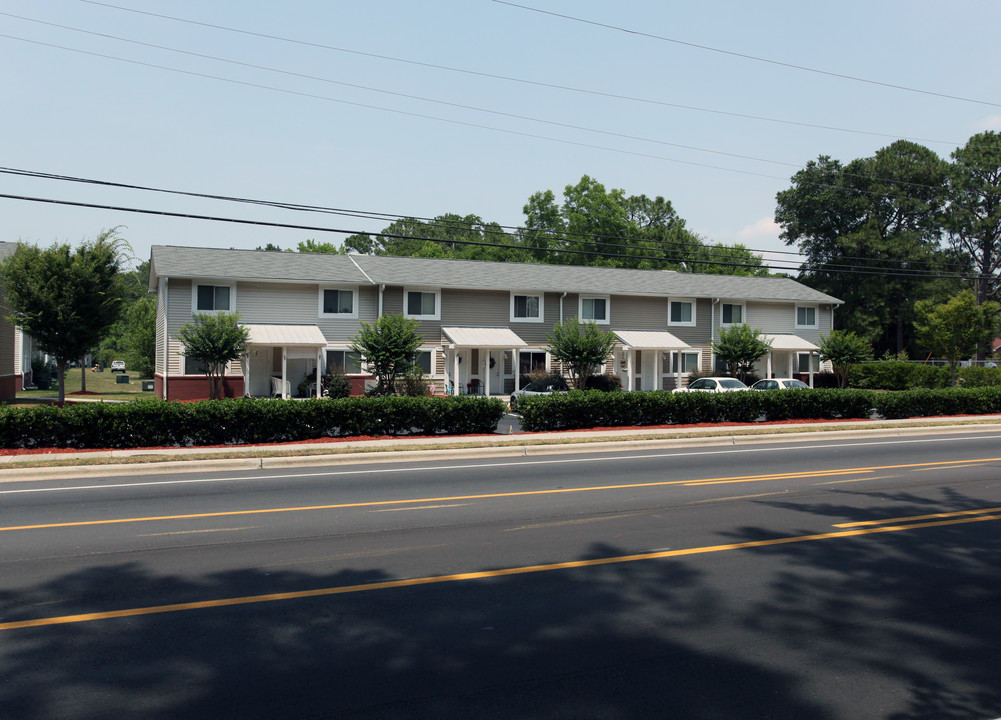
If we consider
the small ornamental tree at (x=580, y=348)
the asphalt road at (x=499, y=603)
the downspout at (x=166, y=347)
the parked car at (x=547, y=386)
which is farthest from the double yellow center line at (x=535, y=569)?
the downspout at (x=166, y=347)

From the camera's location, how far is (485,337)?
36.6m

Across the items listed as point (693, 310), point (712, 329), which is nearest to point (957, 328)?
point (712, 329)

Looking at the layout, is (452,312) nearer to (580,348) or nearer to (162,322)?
(580,348)

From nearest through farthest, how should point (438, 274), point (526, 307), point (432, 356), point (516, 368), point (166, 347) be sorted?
point (166, 347)
point (516, 368)
point (432, 356)
point (438, 274)
point (526, 307)

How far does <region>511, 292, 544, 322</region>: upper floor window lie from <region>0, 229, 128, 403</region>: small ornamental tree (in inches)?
737

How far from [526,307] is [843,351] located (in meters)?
17.8

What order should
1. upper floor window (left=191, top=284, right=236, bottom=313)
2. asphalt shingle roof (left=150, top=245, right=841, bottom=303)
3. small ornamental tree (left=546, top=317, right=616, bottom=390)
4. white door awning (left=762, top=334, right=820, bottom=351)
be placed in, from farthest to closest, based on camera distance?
white door awning (left=762, top=334, right=820, bottom=351), asphalt shingle roof (left=150, top=245, right=841, bottom=303), small ornamental tree (left=546, top=317, right=616, bottom=390), upper floor window (left=191, top=284, right=236, bottom=313)

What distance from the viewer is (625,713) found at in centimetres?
439

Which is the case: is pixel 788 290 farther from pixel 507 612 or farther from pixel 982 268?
pixel 507 612

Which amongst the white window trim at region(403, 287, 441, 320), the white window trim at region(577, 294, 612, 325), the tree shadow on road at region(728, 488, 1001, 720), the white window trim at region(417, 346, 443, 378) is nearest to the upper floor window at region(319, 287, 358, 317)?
the white window trim at region(403, 287, 441, 320)

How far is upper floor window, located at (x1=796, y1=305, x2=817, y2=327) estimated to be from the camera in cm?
4594

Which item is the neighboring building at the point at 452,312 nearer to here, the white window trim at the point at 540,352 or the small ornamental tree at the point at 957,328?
the white window trim at the point at 540,352

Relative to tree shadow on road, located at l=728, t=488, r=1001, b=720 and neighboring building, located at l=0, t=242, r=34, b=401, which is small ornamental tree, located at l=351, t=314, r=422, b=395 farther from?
tree shadow on road, located at l=728, t=488, r=1001, b=720

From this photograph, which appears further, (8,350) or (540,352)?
(540,352)
